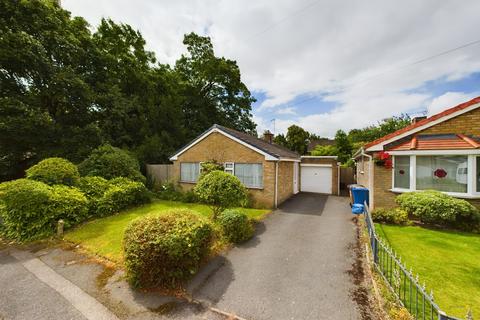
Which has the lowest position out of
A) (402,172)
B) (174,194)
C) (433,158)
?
(174,194)

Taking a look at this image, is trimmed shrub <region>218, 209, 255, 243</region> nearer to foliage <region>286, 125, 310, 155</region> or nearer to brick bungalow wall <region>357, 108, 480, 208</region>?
brick bungalow wall <region>357, 108, 480, 208</region>

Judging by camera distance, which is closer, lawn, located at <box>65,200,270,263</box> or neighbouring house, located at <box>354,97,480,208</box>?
lawn, located at <box>65,200,270,263</box>

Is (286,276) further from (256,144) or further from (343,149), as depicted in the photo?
(343,149)

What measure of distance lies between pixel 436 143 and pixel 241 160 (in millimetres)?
9101

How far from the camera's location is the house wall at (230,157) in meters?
11.6

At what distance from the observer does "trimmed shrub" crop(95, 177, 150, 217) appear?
996 centimetres

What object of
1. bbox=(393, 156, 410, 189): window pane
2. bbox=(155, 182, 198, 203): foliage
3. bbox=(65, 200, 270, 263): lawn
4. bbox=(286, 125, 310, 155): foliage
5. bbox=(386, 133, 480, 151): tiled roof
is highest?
bbox=(286, 125, 310, 155): foliage

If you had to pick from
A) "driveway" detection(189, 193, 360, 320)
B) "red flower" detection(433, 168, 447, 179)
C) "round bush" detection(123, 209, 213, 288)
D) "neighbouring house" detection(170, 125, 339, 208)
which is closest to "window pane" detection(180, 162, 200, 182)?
"neighbouring house" detection(170, 125, 339, 208)

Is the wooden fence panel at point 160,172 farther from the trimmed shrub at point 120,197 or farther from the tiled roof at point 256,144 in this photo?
the tiled roof at point 256,144

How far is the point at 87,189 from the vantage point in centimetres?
1025

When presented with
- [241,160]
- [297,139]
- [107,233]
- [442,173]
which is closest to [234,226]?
[107,233]

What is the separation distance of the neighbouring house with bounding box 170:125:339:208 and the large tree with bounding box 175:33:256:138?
10.4 m

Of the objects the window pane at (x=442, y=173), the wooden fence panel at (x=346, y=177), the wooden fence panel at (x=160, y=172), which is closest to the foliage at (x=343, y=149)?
the wooden fence panel at (x=346, y=177)

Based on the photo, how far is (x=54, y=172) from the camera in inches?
377
